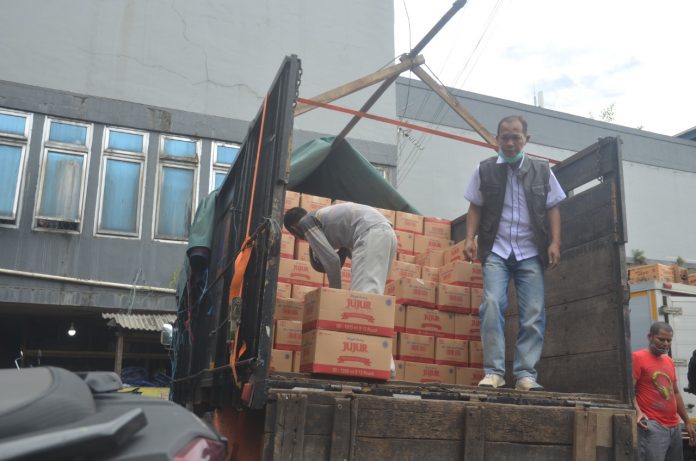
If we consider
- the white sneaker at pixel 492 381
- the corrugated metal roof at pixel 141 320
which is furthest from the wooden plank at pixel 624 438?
the corrugated metal roof at pixel 141 320

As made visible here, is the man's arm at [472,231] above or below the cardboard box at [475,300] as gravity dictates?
above

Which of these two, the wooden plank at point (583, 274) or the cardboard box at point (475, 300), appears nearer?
the wooden plank at point (583, 274)

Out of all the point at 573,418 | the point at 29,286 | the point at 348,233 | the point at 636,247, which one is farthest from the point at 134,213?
the point at 636,247

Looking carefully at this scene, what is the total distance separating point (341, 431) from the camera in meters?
2.75

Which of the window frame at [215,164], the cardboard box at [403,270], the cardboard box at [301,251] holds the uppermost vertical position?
the window frame at [215,164]

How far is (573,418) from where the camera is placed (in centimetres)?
306

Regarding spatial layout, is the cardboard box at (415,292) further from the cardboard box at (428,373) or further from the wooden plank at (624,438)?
the wooden plank at (624,438)

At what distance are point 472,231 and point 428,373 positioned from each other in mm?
1016

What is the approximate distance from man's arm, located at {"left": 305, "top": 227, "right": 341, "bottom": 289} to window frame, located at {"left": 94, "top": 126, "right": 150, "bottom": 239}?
286 inches

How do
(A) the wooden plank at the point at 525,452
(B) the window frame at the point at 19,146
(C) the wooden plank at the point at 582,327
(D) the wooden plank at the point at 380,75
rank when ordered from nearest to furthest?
(A) the wooden plank at the point at 525,452
(C) the wooden plank at the point at 582,327
(D) the wooden plank at the point at 380,75
(B) the window frame at the point at 19,146

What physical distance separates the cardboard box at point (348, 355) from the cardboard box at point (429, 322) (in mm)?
1328

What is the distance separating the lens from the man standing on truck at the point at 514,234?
13.5 ft

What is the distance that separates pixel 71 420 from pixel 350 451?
1487 mm

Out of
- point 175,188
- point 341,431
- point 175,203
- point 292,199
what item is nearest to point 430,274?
point 292,199
